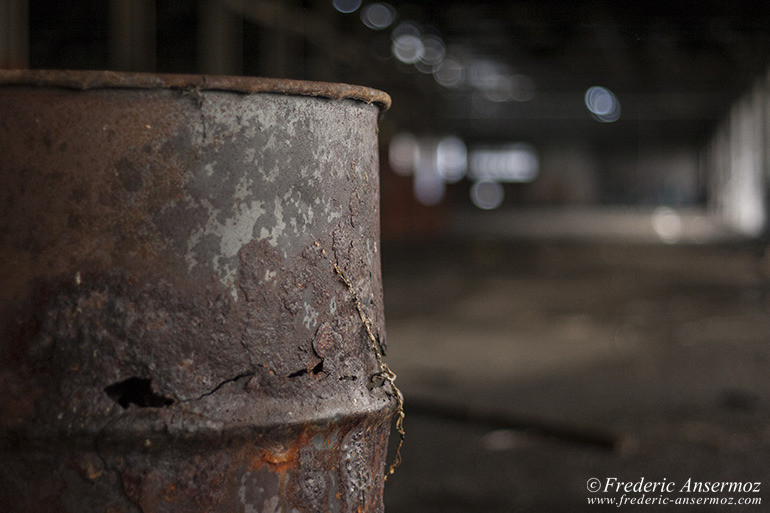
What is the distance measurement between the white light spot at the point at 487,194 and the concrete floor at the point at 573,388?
2322cm

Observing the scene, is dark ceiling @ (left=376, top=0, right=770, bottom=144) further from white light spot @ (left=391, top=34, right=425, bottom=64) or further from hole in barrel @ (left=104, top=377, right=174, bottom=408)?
hole in barrel @ (left=104, top=377, right=174, bottom=408)

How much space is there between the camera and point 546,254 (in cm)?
1216

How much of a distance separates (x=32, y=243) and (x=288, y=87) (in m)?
0.43

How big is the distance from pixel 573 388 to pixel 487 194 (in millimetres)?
28653

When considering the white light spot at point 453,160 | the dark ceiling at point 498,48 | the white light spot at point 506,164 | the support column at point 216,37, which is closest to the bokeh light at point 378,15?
the dark ceiling at point 498,48

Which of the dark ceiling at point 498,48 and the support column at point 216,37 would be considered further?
the dark ceiling at point 498,48

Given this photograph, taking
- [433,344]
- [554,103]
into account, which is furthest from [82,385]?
[554,103]

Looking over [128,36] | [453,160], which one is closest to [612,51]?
[128,36]

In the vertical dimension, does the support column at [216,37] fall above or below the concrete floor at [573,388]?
above

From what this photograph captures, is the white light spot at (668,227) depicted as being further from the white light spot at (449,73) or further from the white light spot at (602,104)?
the white light spot at (449,73)

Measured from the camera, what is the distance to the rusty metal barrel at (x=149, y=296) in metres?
1.13

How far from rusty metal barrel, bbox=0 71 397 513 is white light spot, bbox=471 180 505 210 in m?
30.8

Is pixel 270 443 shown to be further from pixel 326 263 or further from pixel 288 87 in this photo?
pixel 288 87

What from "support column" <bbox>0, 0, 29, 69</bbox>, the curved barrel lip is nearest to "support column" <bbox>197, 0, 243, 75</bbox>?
"support column" <bbox>0, 0, 29, 69</bbox>
